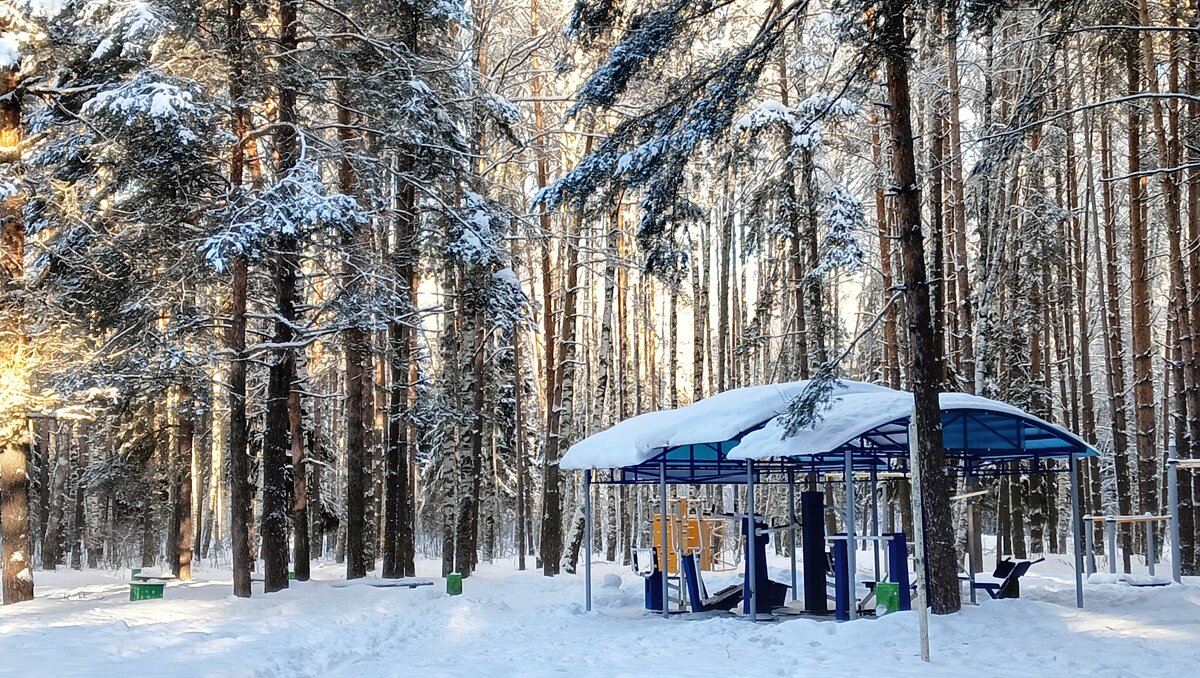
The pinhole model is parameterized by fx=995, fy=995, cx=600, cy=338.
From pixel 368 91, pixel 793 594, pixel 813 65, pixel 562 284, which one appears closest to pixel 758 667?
pixel 793 594

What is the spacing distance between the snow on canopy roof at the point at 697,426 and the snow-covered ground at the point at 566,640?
2.13 m

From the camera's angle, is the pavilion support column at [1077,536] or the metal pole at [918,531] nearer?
the metal pole at [918,531]

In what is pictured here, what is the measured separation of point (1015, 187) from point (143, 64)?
667 inches

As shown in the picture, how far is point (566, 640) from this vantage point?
11.2 metres

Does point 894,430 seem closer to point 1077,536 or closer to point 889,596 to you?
point 889,596

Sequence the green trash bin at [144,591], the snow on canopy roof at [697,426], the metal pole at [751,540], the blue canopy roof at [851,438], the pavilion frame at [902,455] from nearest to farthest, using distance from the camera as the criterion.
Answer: the blue canopy roof at [851,438], the pavilion frame at [902,455], the metal pole at [751,540], the snow on canopy roof at [697,426], the green trash bin at [144,591]

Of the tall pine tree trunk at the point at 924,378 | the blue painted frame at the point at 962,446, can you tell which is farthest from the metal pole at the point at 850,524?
the tall pine tree trunk at the point at 924,378

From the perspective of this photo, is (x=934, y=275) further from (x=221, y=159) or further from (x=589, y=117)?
(x=221, y=159)

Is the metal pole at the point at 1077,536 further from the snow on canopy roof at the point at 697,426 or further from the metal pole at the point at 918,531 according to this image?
the metal pole at the point at 918,531

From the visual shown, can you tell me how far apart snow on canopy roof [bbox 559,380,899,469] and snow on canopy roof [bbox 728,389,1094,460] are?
0.88 ft

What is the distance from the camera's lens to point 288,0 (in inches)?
583

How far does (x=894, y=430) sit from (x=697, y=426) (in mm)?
2488

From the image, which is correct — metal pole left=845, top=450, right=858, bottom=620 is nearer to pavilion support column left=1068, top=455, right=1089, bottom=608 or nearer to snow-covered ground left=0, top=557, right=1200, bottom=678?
snow-covered ground left=0, top=557, right=1200, bottom=678

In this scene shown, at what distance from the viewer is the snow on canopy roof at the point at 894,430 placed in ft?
35.7
